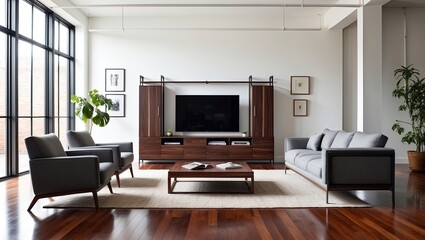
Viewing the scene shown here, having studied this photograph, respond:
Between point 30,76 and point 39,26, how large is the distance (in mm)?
1035

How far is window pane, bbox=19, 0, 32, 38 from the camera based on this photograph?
17.9ft

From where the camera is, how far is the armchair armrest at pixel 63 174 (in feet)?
11.0

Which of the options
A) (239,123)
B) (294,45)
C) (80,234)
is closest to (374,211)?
(80,234)

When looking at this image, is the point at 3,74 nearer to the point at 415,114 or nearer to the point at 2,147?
the point at 2,147

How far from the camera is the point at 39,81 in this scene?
599cm

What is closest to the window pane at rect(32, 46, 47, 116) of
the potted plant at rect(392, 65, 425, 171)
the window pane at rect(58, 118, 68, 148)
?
the window pane at rect(58, 118, 68, 148)

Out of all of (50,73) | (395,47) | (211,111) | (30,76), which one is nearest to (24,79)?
(30,76)

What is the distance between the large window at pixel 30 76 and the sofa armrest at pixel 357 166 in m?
4.74

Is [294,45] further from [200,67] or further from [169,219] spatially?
[169,219]

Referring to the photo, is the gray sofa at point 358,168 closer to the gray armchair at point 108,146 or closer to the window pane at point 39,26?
the gray armchair at point 108,146

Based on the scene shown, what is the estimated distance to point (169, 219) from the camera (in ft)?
10.2

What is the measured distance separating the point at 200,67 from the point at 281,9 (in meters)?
2.12

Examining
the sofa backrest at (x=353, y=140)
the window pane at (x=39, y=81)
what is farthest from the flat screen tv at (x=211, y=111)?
the window pane at (x=39, y=81)

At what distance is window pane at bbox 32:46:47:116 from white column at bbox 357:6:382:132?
227 inches
